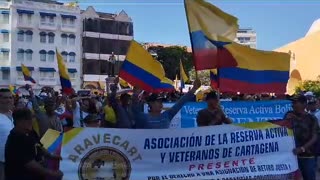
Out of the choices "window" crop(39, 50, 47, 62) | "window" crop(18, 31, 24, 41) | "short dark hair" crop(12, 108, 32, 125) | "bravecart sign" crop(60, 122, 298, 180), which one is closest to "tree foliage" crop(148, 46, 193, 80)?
"window" crop(39, 50, 47, 62)

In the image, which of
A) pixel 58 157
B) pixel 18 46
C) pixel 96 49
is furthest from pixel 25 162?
pixel 96 49

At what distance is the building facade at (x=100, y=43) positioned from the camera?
254 ft

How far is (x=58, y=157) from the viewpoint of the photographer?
6.38m

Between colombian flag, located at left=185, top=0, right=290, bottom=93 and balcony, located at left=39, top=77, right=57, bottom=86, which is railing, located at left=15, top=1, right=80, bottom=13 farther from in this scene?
colombian flag, located at left=185, top=0, right=290, bottom=93

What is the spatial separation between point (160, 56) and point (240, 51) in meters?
78.2

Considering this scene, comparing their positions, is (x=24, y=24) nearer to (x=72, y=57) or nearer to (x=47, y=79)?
(x=47, y=79)

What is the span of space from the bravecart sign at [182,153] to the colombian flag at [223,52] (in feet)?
3.93

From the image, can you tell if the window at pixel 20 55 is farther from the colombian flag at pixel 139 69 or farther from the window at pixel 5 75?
the colombian flag at pixel 139 69

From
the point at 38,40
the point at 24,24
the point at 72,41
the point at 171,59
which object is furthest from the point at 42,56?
the point at 171,59

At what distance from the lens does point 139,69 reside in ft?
37.6

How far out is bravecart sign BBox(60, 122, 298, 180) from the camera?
6508mm

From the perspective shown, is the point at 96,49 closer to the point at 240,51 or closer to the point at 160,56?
the point at 160,56

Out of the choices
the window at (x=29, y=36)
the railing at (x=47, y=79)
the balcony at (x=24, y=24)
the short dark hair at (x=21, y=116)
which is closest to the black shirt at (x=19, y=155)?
the short dark hair at (x=21, y=116)

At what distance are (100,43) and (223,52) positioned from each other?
2795 inches
